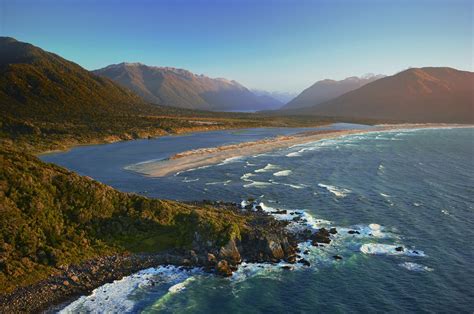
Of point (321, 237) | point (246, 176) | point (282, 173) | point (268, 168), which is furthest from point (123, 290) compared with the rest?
point (268, 168)

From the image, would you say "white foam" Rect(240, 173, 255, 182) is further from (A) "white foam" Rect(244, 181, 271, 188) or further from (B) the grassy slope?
(B) the grassy slope

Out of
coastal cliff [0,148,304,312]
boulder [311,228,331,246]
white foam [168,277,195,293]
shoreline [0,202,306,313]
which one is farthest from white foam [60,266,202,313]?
boulder [311,228,331,246]

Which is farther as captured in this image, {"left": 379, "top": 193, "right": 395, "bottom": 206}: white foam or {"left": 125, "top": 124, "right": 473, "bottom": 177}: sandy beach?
{"left": 125, "top": 124, "right": 473, "bottom": 177}: sandy beach

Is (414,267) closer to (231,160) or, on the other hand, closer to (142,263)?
(142,263)

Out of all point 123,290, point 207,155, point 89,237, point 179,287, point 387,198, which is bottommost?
point 179,287

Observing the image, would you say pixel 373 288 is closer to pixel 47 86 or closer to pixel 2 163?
pixel 2 163

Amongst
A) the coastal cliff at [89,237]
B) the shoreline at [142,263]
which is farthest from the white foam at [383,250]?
the coastal cliff at [89,237]
